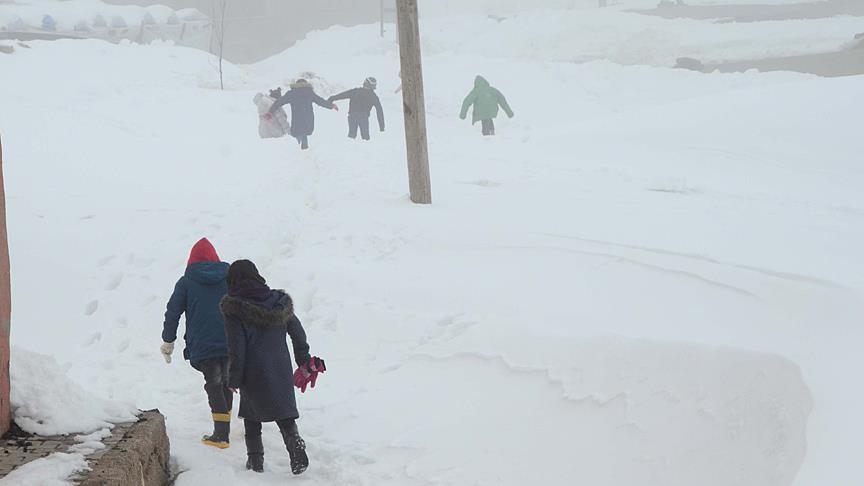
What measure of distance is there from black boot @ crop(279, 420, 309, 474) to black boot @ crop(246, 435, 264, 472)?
0.16m

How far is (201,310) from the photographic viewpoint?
5.82 metres

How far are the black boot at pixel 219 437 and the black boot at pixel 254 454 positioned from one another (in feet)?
1.47

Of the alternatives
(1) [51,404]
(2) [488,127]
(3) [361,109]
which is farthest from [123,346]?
(2) [488,127]

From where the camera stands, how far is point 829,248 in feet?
24.9

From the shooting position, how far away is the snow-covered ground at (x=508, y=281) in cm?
512

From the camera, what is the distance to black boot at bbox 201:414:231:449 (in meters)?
5.72

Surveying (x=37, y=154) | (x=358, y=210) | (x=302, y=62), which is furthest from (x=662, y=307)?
(x=302, y=62)

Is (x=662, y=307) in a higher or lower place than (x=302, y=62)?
lower

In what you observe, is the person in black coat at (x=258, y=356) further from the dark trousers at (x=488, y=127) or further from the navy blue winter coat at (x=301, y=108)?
the dark trousers at (x=488, y=127)

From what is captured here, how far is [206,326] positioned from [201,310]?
0.34 ft

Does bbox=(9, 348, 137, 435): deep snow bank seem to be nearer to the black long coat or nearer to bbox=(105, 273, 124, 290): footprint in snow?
the black long coat

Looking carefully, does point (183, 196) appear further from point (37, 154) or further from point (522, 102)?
point (522, 102)

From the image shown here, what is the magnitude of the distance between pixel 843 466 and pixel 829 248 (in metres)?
4.14

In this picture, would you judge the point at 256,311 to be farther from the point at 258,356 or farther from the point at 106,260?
the point at 106,260
